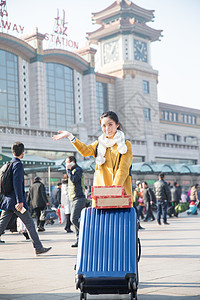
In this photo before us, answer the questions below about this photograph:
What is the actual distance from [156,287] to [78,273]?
3.38 feet

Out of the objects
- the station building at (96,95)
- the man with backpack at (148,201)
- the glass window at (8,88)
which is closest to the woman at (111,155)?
the man with backpack at (148,201)

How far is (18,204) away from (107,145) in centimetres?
282

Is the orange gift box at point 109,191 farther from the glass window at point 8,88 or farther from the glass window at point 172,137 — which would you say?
the glass window at point 172,137

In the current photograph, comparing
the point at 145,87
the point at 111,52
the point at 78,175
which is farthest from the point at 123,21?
the point at 78,175

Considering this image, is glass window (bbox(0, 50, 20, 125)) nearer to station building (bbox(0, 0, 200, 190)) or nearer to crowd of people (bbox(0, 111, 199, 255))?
station building (bbox(0, 0, 200, 190))

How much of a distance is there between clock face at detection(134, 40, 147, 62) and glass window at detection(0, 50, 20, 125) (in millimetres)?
22218

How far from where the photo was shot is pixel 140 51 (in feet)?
216

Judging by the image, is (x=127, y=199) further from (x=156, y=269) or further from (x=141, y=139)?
(x=141, y=139)

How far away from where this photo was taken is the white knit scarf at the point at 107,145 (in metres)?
4.98

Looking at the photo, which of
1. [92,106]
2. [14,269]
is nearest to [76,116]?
[92,106]

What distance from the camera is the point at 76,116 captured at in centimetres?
5403

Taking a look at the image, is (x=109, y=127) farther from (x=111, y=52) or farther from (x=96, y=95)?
(x=111, y=52)

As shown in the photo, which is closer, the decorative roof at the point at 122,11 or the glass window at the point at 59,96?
the glass window at the point at 59,96

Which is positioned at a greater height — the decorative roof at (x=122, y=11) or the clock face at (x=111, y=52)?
the decorative roof at (x=122, y=11)
